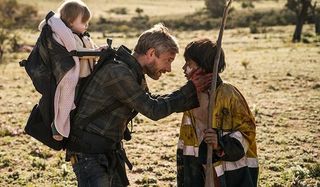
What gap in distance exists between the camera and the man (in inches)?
137

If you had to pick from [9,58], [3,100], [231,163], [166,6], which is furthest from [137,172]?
[166,6]

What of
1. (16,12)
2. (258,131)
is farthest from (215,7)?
(258,131)

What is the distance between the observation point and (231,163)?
385cm

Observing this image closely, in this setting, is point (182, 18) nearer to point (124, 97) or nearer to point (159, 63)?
point (159, 63)

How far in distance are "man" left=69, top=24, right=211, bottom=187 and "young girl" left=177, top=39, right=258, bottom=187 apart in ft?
0.62

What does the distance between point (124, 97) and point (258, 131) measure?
704 centimetres

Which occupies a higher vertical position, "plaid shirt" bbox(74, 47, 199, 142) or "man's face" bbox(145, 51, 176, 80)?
"man's face" bbox(145, 51, 176, 80)

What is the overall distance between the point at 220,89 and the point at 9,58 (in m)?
20.5

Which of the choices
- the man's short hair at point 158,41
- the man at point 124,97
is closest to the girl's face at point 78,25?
the man at point 124,97

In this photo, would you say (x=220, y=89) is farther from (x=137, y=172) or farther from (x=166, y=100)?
(x=137, y=172)

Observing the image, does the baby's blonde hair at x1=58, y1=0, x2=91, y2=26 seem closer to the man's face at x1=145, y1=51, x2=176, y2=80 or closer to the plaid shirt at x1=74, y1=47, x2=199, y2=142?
the plaid shirt at x1=74, y1=47, x2=199, y2=142

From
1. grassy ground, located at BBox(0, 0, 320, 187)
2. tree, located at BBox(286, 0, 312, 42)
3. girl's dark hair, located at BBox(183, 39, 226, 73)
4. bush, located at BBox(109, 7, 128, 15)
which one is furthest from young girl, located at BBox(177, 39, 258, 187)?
bush, located at BBox(109, 7, 128, 15)

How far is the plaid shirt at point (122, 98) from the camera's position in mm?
3482

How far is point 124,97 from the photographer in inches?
138
